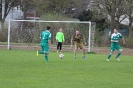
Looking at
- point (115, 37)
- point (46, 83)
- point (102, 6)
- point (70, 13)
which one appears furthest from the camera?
Result: point (70, 13)

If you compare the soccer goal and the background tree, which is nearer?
the soccer goal

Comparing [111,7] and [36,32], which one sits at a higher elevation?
[111,7]

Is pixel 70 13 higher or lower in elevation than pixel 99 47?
higher

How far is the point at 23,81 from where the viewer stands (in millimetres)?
12961

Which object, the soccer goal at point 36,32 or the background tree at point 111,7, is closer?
the soccer goal at point 36,32

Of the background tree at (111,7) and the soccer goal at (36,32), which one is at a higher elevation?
the background tree at (111,7)

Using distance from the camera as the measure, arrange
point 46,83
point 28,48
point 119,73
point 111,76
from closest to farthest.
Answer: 1. point 46,83
2. point 111,76
3. point 119,73
4. point 28,48

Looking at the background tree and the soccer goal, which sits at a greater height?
the background tree

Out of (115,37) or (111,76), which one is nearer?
(111,76)

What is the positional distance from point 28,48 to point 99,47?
6908mm

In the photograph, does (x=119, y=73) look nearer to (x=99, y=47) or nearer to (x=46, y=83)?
(x=46, y=83)

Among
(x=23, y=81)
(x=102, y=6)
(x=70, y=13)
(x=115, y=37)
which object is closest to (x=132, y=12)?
(x=102, y=6)

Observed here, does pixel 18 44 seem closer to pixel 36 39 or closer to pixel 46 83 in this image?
pixel 36 39

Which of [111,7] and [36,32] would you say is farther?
[111,7]
